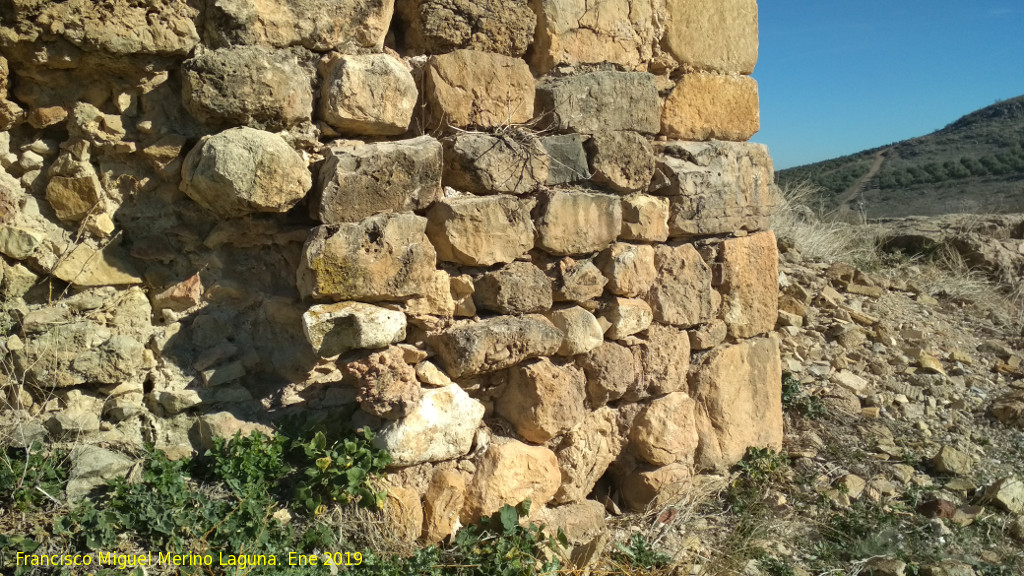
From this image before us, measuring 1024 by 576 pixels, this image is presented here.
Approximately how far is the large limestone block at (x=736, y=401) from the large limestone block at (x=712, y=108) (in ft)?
2.96

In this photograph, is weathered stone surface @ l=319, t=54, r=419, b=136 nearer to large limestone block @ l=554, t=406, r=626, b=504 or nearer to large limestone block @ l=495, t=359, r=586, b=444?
large limestone block @ l=495, t=359, r=586, b=444

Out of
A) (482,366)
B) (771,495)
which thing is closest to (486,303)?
(482,366)

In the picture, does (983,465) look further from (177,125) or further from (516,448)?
(177,125)

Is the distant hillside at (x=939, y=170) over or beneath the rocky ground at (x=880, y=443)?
over

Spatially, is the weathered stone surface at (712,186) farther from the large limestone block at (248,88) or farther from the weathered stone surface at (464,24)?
the large limestone block at (248,88)

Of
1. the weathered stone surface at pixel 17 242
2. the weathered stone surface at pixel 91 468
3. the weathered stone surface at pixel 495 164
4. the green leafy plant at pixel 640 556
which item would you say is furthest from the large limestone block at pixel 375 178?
the green leafy plant at pixel 640 556

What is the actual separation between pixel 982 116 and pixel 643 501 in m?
29.5

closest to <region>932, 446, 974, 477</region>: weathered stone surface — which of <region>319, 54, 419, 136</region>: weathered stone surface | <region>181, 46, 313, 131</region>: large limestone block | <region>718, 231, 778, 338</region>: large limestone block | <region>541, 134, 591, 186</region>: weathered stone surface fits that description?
<region>718, 231, 778, 338</region>: large limestone block

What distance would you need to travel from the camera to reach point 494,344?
8.61 ft

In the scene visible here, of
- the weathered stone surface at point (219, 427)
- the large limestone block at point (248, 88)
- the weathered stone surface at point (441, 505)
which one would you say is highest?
the large limestone block at point (248, 88)

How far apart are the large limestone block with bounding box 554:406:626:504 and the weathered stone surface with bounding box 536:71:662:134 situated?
1.08m

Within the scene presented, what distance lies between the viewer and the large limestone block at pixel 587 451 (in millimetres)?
2928

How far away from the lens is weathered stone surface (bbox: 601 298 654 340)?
2.98 m

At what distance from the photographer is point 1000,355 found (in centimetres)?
484
